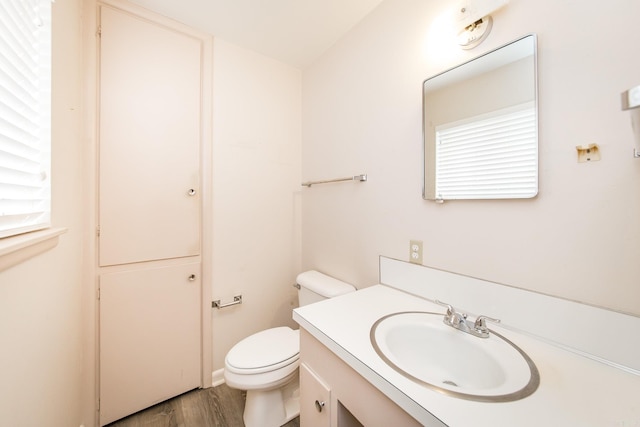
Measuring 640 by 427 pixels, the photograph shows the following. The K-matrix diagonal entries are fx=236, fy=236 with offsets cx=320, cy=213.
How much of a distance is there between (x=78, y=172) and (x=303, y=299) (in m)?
1.45

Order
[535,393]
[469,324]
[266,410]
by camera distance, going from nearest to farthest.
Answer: [535,393]
[469,324]
[266,410]

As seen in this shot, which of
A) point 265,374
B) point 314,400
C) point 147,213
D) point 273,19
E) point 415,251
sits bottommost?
point 265,374

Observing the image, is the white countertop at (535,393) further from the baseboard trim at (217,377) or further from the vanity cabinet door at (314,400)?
the baseboard trim at (217,377)

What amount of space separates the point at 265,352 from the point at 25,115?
138 cm

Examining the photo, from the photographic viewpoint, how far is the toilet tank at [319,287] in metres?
1.44

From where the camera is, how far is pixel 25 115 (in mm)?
724

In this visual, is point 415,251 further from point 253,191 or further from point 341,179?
point 253,191

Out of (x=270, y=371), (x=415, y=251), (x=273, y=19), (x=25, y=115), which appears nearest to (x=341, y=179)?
(x=415, y=251)

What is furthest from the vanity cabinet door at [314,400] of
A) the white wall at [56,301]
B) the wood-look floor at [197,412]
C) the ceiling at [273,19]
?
the ceiling at [273,19]

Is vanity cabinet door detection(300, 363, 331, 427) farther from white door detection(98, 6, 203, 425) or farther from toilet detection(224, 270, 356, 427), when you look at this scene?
white door detection(98, 6, 203, 425)

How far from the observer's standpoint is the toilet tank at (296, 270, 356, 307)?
144 cm

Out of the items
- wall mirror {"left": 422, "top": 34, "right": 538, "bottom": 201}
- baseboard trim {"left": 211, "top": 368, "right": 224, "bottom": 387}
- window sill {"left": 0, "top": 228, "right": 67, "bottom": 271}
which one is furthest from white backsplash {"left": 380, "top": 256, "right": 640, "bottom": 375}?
baseboard trim {"left": 211, "top": 368, "right": 224, "bottom": 387}

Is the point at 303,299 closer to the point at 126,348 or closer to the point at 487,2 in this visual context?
the point at 126,348

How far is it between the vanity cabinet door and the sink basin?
0.29 metres
